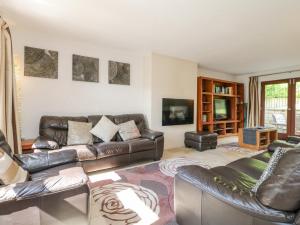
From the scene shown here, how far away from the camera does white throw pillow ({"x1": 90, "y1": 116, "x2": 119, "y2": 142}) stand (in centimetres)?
338

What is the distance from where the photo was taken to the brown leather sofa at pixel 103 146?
9.19 feet

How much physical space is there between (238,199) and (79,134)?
8.90 feet

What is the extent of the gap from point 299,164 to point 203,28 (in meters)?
2.58

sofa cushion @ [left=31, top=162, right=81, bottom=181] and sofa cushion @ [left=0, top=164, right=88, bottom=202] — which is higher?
sofa cushion @ [left=0, top=164, right=88, bottom=202]

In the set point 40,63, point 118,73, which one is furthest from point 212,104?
point 40,63

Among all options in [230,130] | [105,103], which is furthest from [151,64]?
[230,130]

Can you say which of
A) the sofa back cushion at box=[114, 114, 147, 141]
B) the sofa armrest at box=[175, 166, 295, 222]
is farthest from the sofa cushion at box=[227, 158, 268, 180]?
the sofa back cushion at box=[114, 114, 147, 141]

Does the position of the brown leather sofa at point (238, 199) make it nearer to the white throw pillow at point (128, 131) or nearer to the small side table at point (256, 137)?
the white throw pillow at point (128, 131)

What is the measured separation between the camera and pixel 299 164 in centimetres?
99

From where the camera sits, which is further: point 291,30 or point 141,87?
point 141,87

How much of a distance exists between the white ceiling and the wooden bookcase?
158 centimetres

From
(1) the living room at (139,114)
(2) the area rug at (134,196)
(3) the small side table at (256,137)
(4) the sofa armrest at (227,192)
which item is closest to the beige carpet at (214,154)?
(1) the living room at (139,114)

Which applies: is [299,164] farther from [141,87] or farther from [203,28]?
[141,87]

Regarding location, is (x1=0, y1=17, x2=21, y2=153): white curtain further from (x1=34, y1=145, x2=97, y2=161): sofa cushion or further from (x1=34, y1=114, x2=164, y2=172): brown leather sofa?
(x1=34, y1=145, x2=97, y2=161): sofa cushion
